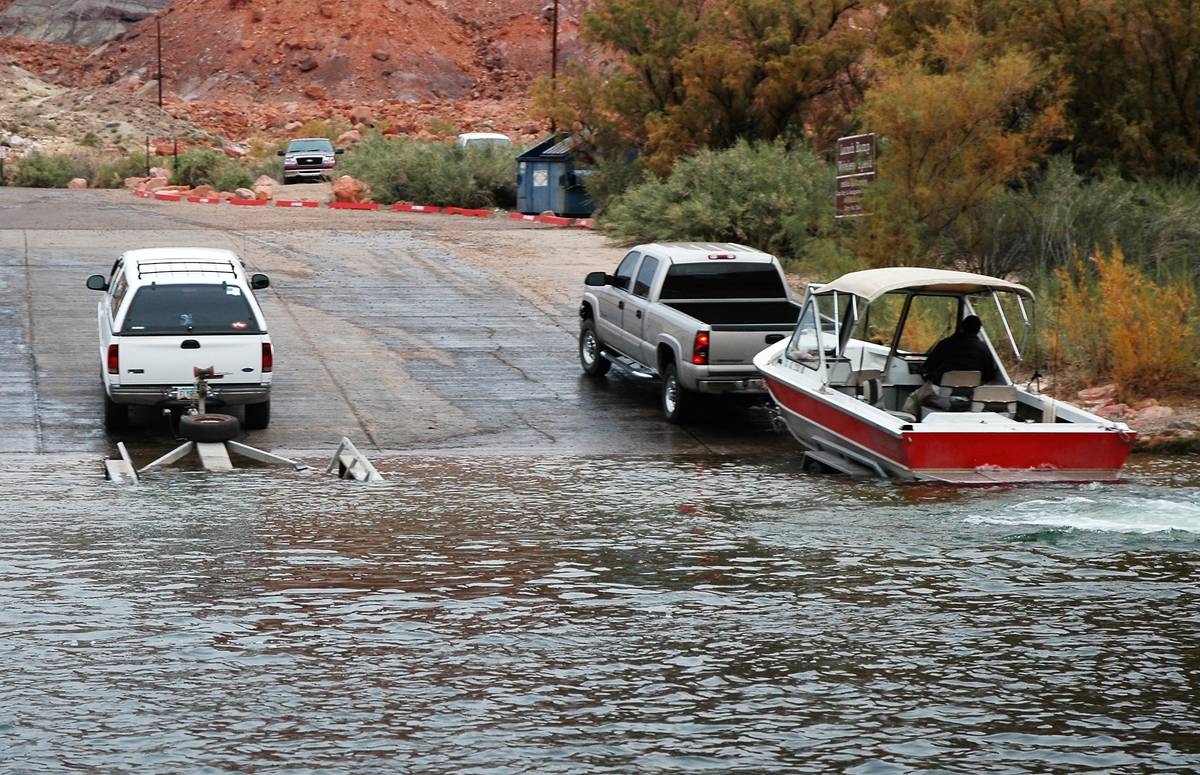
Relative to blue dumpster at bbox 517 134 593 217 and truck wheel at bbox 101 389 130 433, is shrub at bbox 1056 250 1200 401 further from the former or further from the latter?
blue dumpster at bbox 517 134 593 217

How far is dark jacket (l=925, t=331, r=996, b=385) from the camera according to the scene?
16.3 m

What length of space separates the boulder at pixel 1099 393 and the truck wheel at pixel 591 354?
5975 mm

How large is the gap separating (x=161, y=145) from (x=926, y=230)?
57.9 metres

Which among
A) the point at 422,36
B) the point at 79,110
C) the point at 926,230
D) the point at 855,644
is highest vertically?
the point at 422,36

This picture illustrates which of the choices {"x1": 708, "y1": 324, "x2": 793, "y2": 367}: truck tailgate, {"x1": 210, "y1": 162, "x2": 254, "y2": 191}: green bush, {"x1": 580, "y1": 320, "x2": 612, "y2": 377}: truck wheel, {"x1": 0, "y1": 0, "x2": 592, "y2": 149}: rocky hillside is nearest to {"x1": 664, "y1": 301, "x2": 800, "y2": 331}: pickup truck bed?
{"x1": 708, "y1": 324, "x2": 793, "y2": 367}: truck tailgate

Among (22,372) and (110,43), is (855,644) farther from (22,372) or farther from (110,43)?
(110,43)

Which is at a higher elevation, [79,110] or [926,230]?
[79,110]

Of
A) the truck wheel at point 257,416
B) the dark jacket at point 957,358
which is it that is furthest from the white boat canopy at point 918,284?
the truck wheel at point 257,416

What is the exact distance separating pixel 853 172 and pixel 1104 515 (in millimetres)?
12903

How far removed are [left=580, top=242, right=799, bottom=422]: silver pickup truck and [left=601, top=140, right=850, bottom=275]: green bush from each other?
9.29 metres

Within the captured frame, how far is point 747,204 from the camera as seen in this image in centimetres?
3183

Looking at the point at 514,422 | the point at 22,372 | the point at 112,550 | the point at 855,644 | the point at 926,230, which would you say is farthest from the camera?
the point at 926,230

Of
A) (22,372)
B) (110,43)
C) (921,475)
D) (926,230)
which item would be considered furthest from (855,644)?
(110,43)

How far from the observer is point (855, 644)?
34.0ft
